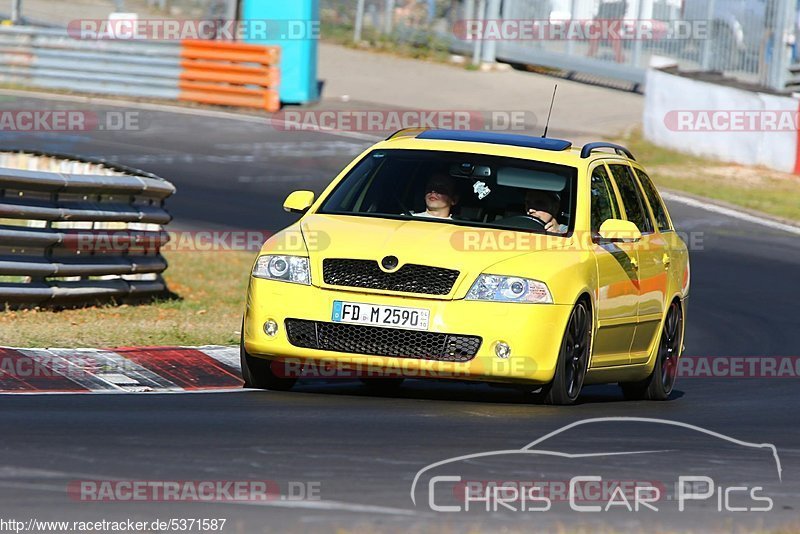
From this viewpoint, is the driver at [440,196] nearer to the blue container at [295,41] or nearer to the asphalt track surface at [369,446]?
the asphalt track surface at [369,446]

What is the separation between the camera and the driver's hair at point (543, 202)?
33.1 ft

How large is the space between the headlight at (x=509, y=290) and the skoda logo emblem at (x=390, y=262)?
0.43 metres

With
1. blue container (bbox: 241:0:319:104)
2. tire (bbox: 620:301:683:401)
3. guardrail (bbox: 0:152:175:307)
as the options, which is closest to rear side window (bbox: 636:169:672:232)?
tire (bbox: 620:301:683:401)

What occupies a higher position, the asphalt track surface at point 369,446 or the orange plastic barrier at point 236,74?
the asphalt track surface at point 369,446

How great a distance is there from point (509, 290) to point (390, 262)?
0.67m

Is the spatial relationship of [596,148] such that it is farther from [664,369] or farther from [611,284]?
[664,369]

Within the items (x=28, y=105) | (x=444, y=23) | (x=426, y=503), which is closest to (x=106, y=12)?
(x=444, y=23)

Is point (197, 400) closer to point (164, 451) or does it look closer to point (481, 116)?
point (164, 451)

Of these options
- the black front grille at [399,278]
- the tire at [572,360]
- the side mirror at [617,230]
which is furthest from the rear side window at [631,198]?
the black front grille at [399,278]

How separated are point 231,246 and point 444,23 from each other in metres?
21.9

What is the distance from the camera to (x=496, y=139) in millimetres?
10586

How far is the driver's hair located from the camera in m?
10.1

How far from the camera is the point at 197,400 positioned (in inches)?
352

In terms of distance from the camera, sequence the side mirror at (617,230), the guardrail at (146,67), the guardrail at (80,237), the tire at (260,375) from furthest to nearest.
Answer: the guardrail at (146,67) < the guardrail at (80,237) < the side mirror at (617,230) < the tire at (260,375)
